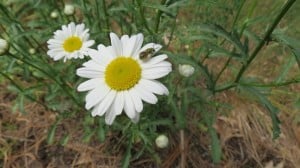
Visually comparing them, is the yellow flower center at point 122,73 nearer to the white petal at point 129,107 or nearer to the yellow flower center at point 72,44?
the white petal at point 129,107

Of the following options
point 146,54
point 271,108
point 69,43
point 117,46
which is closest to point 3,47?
point 69,43

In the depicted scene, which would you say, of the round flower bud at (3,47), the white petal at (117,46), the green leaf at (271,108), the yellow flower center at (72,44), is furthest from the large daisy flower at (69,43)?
the green leaf at (271,108)

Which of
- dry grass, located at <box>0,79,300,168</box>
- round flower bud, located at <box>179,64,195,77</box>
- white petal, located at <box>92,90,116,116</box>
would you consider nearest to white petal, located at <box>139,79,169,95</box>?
white petal, located at <box>92,90,116,116</box>

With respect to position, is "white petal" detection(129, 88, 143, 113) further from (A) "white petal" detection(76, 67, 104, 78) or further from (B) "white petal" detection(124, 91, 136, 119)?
(A) "white petal" detection(76, 67, 104, 78)

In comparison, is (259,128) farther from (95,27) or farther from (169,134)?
(95,27)

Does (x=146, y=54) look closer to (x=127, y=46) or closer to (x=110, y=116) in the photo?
(x=127, y=46)

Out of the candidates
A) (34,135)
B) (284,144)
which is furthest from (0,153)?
(284,144)
